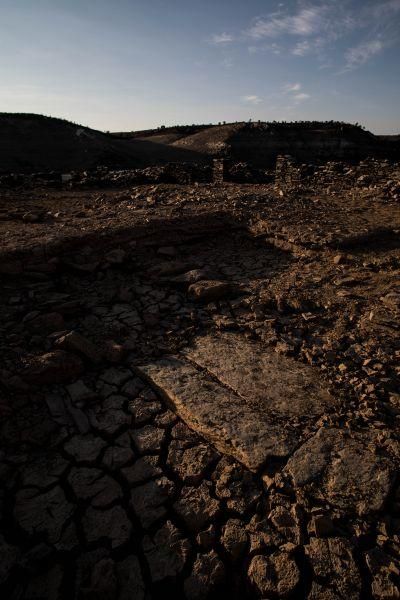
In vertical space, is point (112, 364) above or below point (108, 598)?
above

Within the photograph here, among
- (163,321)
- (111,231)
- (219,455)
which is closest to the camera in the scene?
(219,455)

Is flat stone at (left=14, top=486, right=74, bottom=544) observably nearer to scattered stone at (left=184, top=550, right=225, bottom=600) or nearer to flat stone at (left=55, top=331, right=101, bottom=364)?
scattered stone at (left=184, top=550, right=225, bottom=600)

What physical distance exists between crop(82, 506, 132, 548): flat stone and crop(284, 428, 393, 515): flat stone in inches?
32.4

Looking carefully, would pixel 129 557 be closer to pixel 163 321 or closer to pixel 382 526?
pixel 382 526

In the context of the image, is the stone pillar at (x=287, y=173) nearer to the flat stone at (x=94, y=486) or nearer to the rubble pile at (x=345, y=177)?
the rubble pile at (x=345, y=177)

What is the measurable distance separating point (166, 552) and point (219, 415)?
28.8 inches

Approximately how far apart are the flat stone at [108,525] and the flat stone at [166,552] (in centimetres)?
11

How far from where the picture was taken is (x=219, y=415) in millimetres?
2076

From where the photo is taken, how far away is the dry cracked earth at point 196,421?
58.0 inches

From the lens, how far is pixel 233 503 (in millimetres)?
1661

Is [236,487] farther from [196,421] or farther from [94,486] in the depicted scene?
[94,486]

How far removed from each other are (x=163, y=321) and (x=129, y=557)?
177cm

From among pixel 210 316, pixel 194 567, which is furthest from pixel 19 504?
pixel 210 316

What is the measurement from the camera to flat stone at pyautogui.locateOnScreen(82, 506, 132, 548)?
63.2 inches
